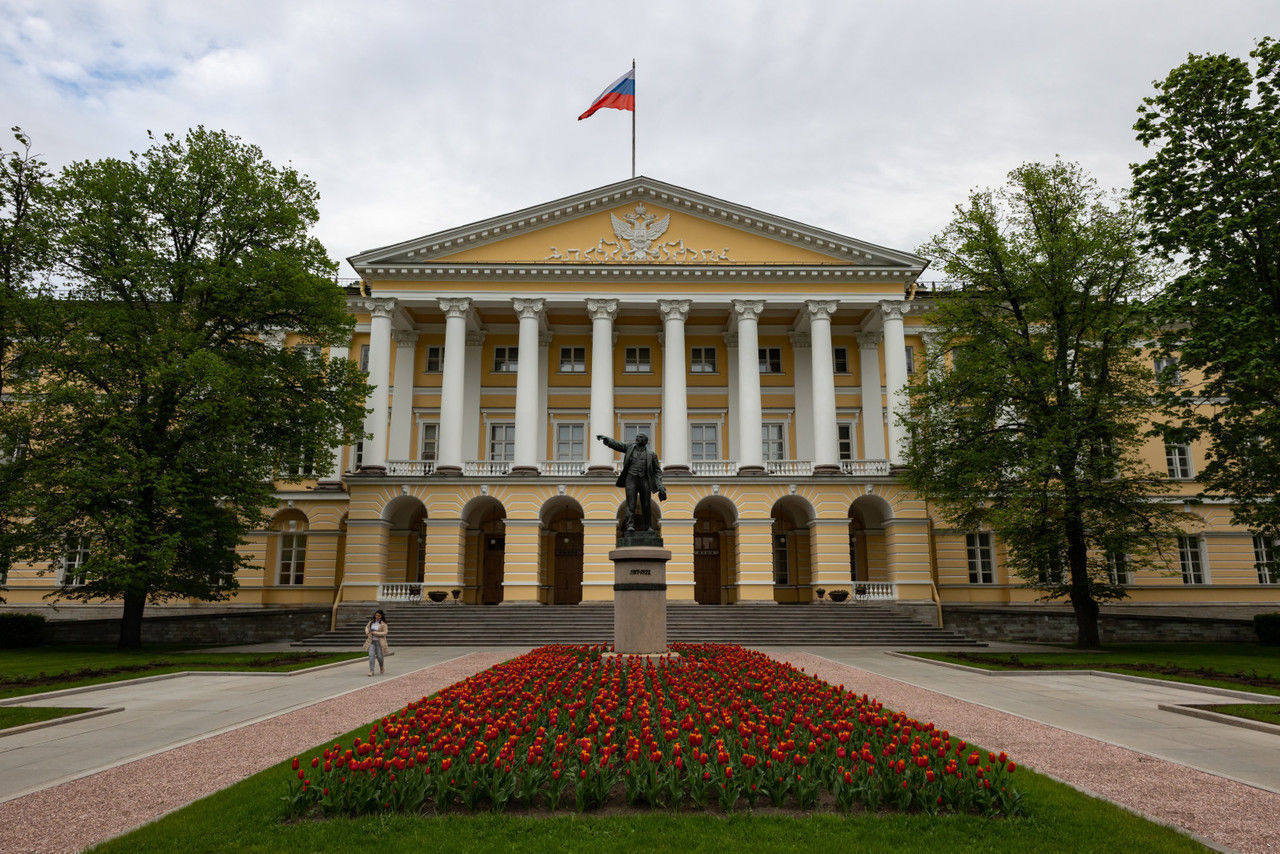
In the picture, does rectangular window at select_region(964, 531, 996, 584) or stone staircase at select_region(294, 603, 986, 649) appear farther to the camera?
rectangular window at select_region(964, 531, 996, 584)

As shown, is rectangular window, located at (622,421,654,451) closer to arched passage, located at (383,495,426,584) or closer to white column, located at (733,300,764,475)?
white column, located at (733,300,764,475)

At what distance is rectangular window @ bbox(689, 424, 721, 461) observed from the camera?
4219cm

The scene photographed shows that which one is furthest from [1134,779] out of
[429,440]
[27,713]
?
[429,440]

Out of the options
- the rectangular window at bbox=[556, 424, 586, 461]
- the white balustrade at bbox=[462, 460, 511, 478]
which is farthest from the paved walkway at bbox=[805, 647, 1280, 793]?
the rectangular window at bbox=[556, 424, 586, 461]

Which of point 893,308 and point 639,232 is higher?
point 639,232

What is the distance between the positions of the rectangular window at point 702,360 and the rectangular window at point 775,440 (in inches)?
169

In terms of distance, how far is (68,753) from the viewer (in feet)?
33.5

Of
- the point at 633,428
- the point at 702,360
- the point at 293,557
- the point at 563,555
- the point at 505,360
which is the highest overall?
the point at 702,360

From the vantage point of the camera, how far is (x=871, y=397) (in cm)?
4225

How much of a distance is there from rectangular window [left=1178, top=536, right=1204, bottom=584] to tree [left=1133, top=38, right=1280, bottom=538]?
2141 cm

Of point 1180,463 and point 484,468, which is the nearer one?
point 484,468

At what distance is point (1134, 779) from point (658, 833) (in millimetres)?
5566

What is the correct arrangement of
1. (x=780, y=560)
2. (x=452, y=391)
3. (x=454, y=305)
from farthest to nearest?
(x=780, y=560) → (x=454, y=305) → (x=452, y=391)

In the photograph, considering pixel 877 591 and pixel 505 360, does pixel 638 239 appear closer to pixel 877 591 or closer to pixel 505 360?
pixel 505 360
